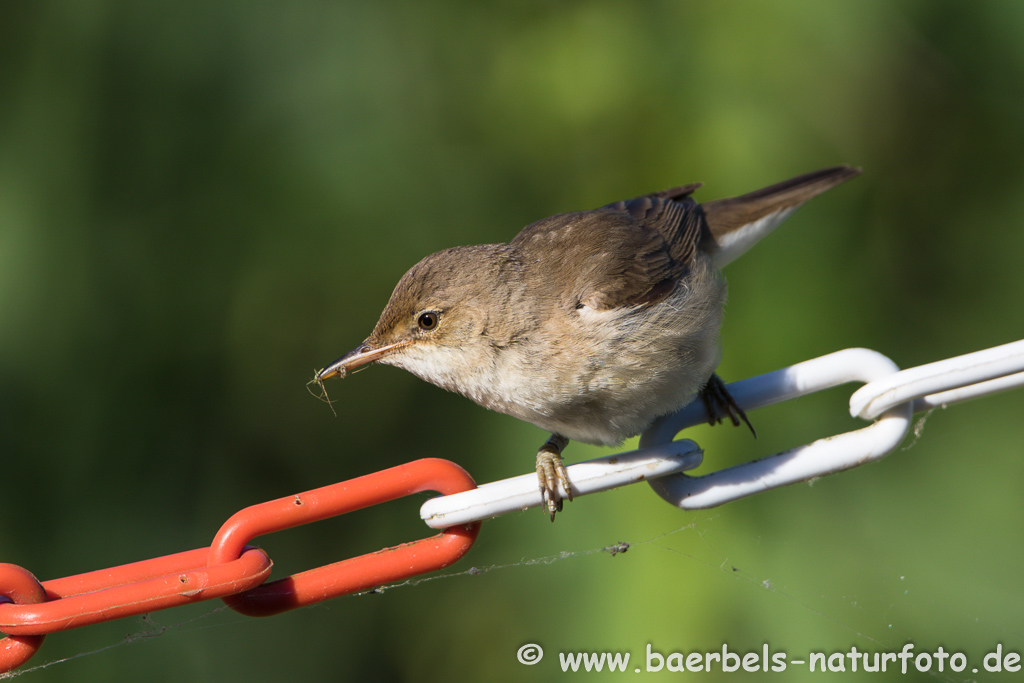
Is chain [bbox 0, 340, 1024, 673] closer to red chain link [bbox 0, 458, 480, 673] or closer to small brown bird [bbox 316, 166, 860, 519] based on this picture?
red chain link [bbox 0, 458, 480, 673]

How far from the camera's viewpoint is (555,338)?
209 centimetres

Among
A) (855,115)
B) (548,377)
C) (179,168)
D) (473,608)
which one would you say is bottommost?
(473,608)

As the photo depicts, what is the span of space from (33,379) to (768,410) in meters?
2.58

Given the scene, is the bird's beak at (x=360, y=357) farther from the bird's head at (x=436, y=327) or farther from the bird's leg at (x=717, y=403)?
the bird's leg at (x=717, y=403)

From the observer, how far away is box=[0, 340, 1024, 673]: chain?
3.85ft

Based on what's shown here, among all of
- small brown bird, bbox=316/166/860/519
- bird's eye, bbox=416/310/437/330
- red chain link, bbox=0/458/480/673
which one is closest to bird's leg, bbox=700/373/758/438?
small brown bird, bbox=316/166/860/519

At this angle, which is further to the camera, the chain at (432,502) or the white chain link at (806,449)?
the white chain link at (806,449)

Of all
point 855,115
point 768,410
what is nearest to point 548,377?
point 768,410

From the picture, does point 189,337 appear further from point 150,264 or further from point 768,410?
point 768,410

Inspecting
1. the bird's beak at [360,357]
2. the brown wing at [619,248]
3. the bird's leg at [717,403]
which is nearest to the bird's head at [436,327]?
the bird's beak at [360,357]

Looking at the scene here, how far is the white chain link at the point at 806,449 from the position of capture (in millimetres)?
1330

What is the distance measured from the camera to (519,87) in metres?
3.10

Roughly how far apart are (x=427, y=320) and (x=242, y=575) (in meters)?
1.05

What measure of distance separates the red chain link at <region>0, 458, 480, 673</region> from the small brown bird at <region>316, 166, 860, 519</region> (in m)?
0.57
